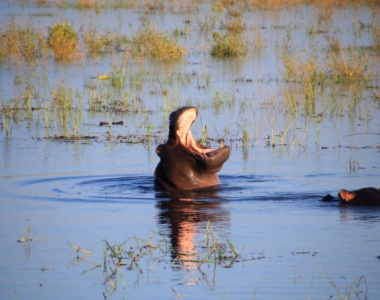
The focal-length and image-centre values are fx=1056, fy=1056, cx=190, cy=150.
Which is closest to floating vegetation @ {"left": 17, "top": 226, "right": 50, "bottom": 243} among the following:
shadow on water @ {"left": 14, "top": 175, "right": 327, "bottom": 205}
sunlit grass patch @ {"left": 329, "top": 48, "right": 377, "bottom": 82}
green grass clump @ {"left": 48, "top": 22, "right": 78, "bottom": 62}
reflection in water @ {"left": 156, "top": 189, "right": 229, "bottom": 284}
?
reflection in water @ {"left": 156, "top": 189, "right": 229, "bottom": 284}

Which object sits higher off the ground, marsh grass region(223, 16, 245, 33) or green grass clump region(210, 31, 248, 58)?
marsh grass region(223, 16, 245, 33)

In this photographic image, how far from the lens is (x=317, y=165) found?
460 inches

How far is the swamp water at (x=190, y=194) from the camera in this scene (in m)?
7.00

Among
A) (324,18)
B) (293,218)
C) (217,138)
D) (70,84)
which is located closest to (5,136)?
(217,138)

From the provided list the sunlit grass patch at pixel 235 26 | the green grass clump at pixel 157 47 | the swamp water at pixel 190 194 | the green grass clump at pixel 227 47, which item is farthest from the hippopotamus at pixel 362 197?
the sunlit grass patch at pixel 235 26

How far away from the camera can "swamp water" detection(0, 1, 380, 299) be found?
700 cm

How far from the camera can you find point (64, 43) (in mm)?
20234

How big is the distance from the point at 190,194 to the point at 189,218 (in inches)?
51.4

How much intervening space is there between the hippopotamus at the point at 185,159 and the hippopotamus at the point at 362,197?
128 cm

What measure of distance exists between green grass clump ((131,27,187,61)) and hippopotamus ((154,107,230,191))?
32.2 ft

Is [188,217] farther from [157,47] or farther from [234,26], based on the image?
Answer: [234,26]

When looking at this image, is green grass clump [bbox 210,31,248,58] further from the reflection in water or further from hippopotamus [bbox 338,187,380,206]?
hippopotamus [bbox 338,187,380,206]

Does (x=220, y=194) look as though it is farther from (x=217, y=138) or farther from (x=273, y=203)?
(x=217, y=138)

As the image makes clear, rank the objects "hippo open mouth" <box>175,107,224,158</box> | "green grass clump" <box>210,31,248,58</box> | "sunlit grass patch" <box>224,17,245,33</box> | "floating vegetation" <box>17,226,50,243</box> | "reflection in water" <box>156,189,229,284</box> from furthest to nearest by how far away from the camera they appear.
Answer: "sunlit grass patch" <box>224,17,245,33</box>, "green grass clump" <box>210,31,248,58</box>, "hippo open mouth" <box>175,107,224,158</box>, "floating vegetation" <box>17,226,50,243</box>, "reflection in water" <box>156,189,229,284</box>
